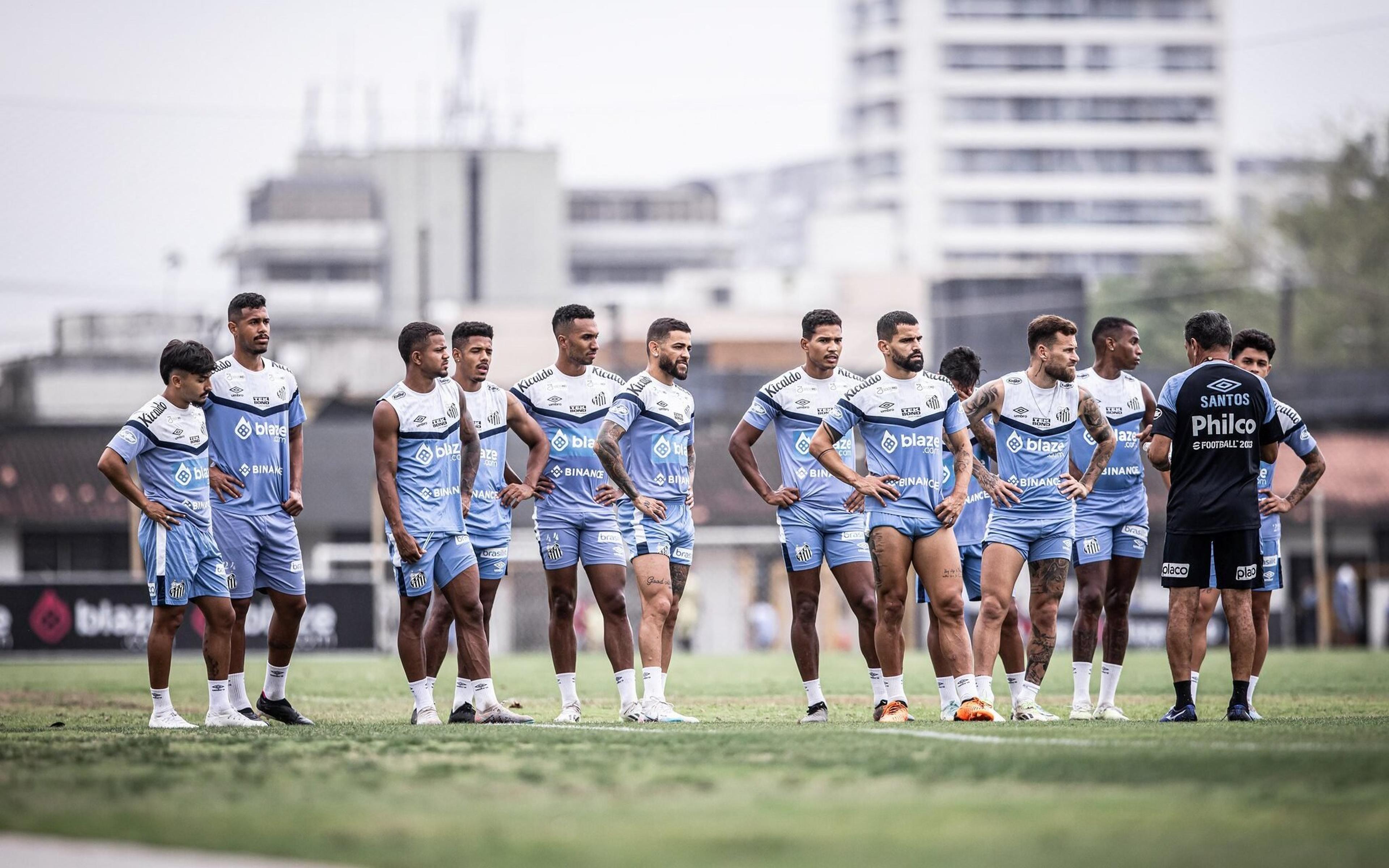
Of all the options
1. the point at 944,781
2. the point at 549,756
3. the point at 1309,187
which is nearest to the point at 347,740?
A: the point at 549,756

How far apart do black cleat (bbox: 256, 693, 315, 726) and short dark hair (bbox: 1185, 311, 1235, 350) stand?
6594mm

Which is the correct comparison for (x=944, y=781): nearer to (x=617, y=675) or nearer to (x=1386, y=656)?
(x=617, y=675)

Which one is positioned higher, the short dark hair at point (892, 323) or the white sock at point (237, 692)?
the short dark hair at point (892, 323)

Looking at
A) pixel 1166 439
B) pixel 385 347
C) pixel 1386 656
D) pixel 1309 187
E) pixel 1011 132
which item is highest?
pixel 1011 132

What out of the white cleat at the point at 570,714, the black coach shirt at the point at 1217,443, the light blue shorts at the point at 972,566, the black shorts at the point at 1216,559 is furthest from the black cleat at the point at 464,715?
the black coach shirt at the point at 1217,443

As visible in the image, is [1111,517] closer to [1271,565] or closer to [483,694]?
[1271,565]

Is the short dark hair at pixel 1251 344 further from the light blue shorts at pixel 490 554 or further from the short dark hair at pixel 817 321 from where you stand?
the light blue shorts at pixel 490 554

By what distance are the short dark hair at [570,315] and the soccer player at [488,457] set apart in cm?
51

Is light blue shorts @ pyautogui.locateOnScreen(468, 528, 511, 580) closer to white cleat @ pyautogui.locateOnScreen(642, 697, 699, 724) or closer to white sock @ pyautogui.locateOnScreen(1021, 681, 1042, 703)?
white cleat @ pyautogui.locateOnScreen(642, 697, 699, 724)

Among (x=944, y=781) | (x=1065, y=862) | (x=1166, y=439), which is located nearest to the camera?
(x=1065, y=862)

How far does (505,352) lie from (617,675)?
53.8m

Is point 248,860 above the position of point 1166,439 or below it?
below

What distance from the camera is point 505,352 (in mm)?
66125

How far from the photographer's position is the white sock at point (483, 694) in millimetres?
12250
